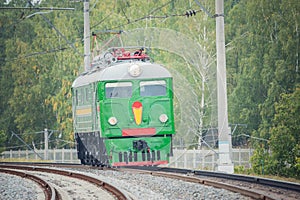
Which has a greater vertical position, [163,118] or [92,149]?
[163,118]

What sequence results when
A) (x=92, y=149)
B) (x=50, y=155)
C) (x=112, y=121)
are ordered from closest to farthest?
1. (x=112, y=121)
2. (x=92, y=149)
3. (x=50, y=155)

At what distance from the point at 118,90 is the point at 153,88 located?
0.95 m

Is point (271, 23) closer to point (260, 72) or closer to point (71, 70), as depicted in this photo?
point (260, 72)

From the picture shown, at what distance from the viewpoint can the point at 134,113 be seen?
66.2 ft

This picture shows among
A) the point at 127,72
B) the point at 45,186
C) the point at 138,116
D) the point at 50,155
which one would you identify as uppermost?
the point at 127,72

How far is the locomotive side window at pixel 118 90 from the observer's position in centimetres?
2038

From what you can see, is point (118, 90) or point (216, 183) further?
A: point (118, 90)

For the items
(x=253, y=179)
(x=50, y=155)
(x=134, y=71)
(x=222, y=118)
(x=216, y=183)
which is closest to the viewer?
(x=216, y=183)

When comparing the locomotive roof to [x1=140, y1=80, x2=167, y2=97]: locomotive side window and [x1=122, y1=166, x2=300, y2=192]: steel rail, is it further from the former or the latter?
[x1=122, y1=166, x2=300, y2=192]: steel rail

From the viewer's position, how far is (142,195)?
1475 centimetres

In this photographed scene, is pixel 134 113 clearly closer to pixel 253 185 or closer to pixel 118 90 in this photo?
pixel 118 90

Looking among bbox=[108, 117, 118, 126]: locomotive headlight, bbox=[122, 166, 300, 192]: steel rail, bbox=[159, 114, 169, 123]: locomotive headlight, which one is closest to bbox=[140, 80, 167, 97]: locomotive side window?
bbox=[159, 114, 169, 123]: locomotive headlight

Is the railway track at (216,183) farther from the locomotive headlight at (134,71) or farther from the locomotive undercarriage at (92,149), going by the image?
the locomotive headlight at (134,71)

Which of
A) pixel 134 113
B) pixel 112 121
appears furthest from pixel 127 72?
pixel 112 121
